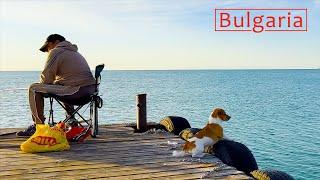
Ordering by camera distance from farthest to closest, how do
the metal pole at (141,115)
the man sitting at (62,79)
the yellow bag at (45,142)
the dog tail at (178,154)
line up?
1. the metal pole at (141,115)
2. the man sitting at (62,79)
3. the yellow bag at (45,142)
4. the dog tail at (178,154)

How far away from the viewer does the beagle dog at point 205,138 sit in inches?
247

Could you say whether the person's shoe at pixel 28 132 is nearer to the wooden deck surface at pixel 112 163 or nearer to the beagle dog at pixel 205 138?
the wooden deck surface at pixel 112 163

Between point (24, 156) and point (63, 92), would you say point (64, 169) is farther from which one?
point (63, 92)

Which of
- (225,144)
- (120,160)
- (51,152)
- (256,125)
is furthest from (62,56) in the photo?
(256,125)

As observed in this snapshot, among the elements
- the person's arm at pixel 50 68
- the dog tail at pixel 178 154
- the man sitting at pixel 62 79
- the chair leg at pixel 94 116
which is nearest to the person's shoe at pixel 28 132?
the man sitting at pixel 62 79

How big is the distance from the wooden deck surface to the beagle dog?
130 mm

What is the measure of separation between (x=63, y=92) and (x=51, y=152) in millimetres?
1304

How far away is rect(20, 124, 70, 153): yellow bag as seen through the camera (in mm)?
6511

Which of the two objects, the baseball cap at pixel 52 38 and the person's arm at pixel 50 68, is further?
the baseball cap at pixel 52 38

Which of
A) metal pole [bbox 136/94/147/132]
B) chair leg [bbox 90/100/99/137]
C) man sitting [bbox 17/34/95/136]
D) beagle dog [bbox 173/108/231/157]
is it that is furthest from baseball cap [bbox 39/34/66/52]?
beagle dog [bbox 173/108/231/157]

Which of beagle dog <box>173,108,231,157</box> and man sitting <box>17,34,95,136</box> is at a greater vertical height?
→ man sitting <box>17,34,95,136</box>

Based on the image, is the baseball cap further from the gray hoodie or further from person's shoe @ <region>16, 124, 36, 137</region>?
person's shoe @ <region>16, 124, 36, 137</region>

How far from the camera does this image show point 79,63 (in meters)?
7.79

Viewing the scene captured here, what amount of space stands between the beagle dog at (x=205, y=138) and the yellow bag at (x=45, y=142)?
193 cm
